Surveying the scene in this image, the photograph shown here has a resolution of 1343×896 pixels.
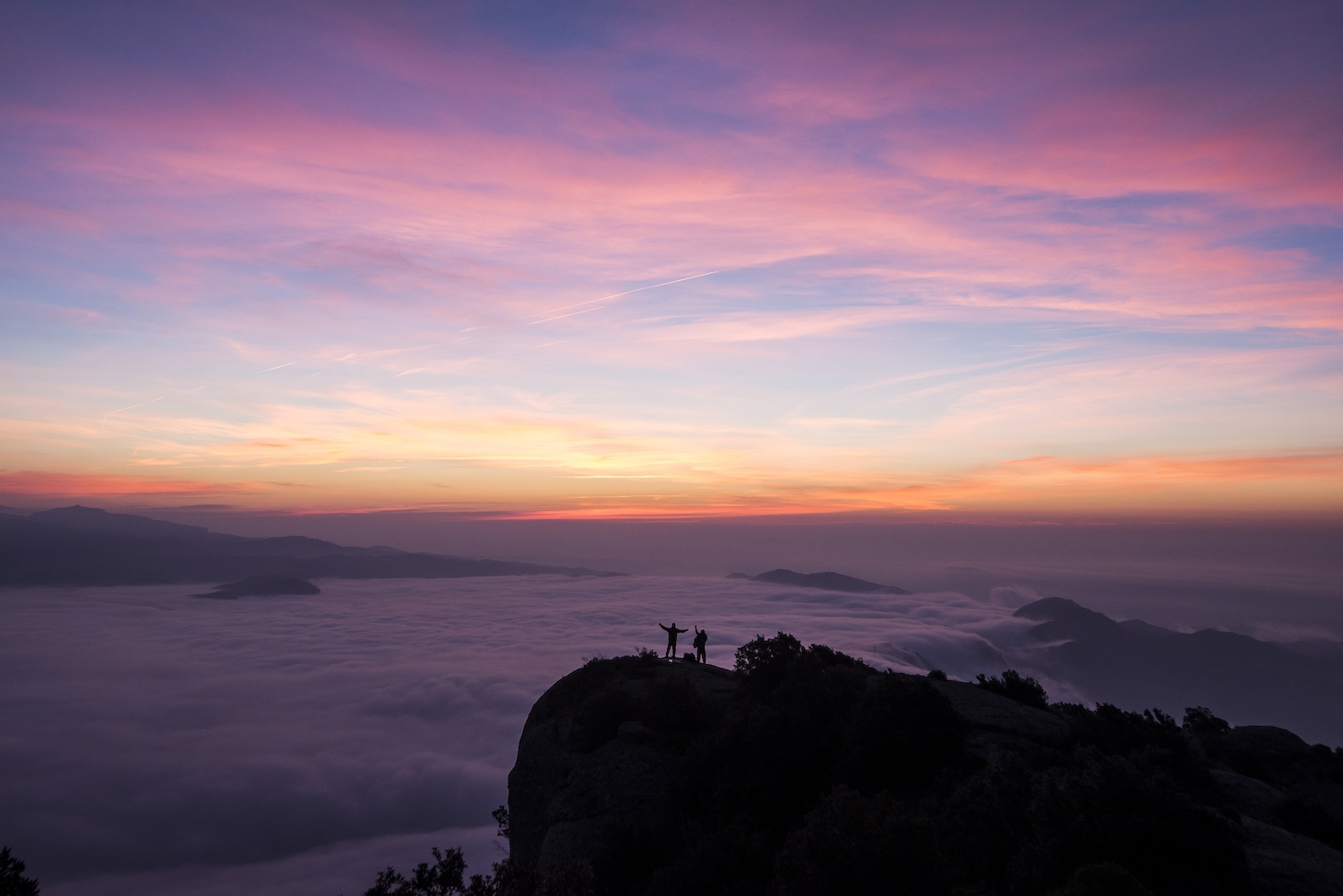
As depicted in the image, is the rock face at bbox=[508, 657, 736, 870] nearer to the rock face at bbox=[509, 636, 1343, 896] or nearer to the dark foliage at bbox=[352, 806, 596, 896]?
the rock face at bbox=[509, 636, 1343, 896]

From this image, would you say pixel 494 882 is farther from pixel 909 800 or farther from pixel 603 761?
pixel 909 800

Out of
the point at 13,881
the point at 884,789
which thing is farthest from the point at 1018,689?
the point at 13,881

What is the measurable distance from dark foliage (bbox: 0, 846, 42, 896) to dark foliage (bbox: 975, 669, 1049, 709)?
77.7 feet

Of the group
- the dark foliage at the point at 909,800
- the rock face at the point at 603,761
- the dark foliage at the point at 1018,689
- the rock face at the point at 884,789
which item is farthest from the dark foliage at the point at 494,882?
the dark foliage at the point at 1018,689

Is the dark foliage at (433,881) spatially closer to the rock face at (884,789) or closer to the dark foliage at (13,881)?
the rock face at (884,789)

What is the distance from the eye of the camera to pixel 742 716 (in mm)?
18359

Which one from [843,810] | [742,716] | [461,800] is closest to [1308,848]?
[843,810]

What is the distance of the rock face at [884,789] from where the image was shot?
8875 millimetres

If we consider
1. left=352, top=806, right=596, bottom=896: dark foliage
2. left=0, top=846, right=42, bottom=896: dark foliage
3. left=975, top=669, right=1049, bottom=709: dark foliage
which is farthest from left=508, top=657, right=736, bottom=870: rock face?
left=0, top=846, right=42, bottom=896: dark foliage

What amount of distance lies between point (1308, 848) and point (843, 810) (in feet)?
25.0

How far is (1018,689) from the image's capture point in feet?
68.7

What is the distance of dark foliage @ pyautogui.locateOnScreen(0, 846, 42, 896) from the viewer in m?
10.4

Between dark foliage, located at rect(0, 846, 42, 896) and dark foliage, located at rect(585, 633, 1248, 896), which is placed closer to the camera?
dark foliage, located at rect(585, 633, 1248, 896)

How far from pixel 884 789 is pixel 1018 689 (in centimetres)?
1246
